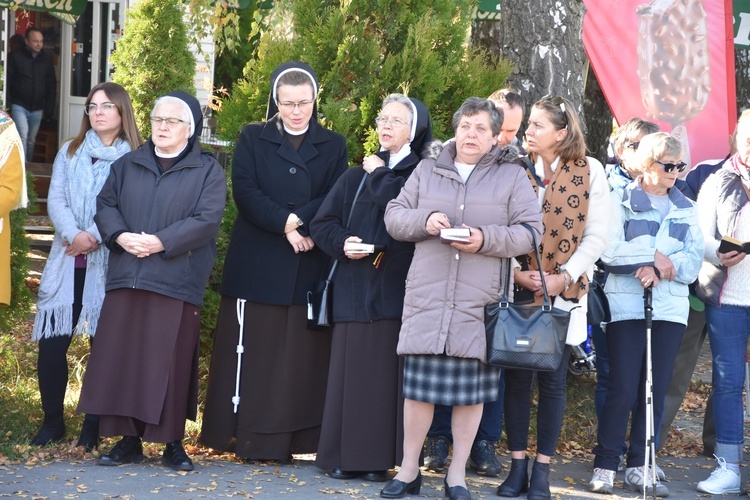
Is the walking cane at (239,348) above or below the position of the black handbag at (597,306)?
below

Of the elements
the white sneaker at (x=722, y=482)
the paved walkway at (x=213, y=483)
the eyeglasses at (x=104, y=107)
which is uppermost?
the eyeglasses at (x=104, y=107)

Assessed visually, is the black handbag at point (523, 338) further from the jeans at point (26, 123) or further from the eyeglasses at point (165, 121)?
the jeans at point (26, 123)

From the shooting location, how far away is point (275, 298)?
5.45 m

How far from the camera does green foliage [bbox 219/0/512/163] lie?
6082 mm

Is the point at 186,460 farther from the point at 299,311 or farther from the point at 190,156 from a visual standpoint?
the point at 190,156

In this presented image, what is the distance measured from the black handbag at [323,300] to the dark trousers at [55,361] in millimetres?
1267

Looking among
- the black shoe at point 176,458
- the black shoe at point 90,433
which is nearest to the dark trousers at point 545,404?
the black shoe at point 176,458

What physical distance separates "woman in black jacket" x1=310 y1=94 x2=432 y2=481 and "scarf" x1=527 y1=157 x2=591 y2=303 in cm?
69

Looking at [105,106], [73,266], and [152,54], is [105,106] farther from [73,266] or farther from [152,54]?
[152,54]

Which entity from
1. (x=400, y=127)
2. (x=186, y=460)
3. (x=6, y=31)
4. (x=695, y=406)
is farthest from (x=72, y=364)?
(x=6, y=31)

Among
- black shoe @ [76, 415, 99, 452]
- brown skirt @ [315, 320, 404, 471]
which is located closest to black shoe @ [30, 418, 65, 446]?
black shoe @ [76, 415, 99, 452]

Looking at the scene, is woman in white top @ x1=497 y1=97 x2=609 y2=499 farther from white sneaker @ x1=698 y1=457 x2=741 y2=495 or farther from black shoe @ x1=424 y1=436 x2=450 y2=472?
white sneaker @ x1=698 y1=457 x2=741 y2=495

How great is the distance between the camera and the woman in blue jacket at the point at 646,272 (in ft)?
17.5

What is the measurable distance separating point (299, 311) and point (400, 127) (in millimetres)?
1148
